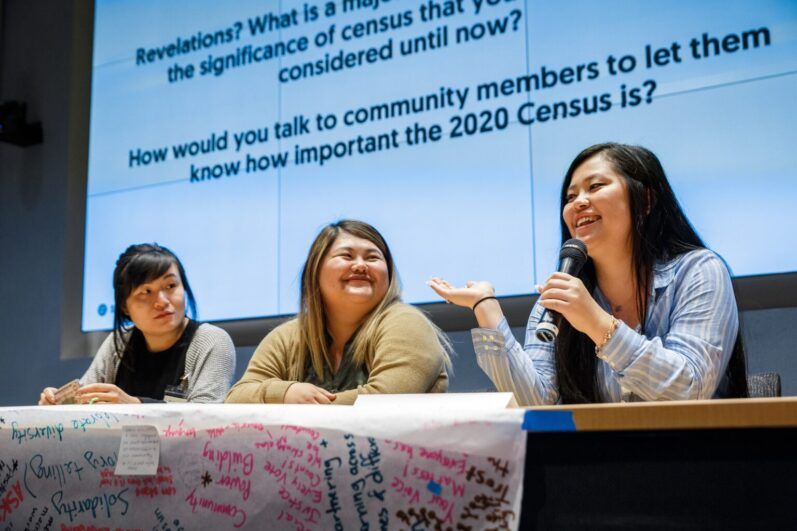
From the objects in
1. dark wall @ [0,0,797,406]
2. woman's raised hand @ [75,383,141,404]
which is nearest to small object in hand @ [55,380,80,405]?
woman's raised hand @ [75,383,141,404]

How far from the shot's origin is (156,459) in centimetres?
104

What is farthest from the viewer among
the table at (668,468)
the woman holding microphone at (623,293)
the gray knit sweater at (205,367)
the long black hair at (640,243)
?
the gray knit sweater at (205,367)

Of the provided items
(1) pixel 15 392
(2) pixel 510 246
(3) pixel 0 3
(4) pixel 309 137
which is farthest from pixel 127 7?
(2) pixel 510 246

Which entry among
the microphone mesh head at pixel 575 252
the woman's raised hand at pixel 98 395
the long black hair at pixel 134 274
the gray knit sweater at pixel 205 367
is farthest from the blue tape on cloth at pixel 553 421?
the long black hair at pixel 134 274

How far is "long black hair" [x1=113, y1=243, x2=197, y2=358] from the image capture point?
2439 mm

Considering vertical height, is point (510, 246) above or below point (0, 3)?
below

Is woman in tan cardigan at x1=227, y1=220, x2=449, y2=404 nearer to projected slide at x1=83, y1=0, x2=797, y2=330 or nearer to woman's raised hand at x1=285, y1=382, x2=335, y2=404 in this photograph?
woman's raised hand at x1=285, y1=382, x2=335, y2=404

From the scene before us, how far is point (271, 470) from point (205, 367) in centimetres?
145

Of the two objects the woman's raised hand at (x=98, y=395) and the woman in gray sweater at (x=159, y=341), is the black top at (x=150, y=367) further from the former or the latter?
the woman's raised hand at (x=98, y=395)

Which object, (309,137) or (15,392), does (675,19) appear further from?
(15,392)

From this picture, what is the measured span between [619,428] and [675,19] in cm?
198

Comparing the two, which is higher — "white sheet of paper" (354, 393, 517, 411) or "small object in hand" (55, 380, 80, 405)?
"white sheet of paper" (354, 393, 517, 411)

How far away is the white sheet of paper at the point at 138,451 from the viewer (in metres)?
1.05

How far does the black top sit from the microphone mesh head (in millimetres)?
1293
